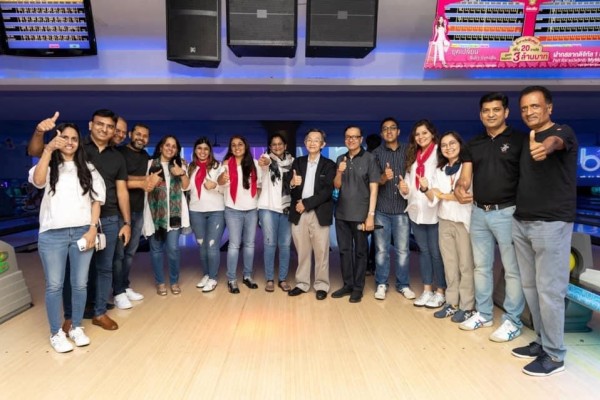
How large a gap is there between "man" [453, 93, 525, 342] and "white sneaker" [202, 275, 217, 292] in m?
1.87

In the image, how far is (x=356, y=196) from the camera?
285cm

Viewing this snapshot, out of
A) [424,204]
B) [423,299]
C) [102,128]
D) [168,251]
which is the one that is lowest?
[423,299]

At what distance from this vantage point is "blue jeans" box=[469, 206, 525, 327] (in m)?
2.19

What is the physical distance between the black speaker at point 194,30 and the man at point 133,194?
2.01 feet

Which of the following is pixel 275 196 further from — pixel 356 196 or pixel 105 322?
pixel 105 322

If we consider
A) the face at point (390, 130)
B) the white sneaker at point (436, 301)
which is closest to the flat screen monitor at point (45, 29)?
the face at point (390, 130)

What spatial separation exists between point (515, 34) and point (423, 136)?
1.21 metres

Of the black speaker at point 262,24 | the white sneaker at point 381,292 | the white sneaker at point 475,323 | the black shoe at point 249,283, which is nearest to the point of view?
the white sneaker at point 475,323

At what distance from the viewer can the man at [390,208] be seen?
2863 mm

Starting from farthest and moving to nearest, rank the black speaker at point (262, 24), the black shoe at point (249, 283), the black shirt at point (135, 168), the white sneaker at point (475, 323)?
the black shoe at point (249, 283)
the black shirt at point (135, 168)
the black speaker at point (262, 24)
the white sneaker at point (475, 323)

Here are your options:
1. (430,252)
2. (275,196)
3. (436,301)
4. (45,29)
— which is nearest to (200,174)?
(275,196)

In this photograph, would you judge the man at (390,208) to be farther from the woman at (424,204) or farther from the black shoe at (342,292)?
the black shoe at (342,292)

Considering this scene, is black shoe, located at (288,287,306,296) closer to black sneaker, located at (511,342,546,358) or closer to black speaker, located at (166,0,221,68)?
black sneaker, located at (511,342,546,358)

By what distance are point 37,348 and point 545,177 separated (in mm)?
2854
